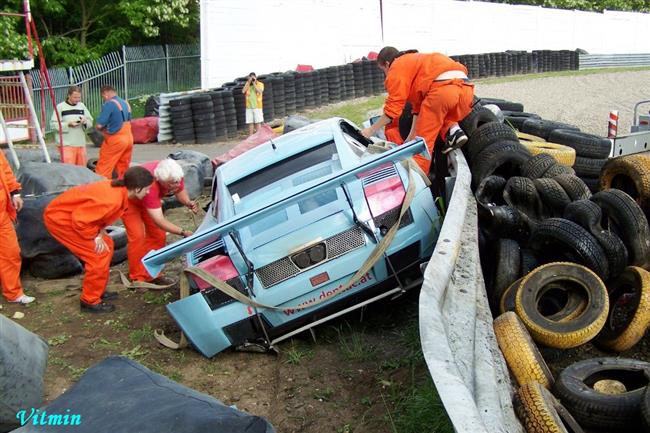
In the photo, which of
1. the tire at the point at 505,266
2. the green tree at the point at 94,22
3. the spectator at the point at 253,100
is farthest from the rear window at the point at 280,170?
the green tree at the point at 94,22

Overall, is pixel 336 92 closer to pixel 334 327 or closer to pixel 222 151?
pixel 222 151

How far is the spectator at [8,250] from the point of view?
6332 millimetres

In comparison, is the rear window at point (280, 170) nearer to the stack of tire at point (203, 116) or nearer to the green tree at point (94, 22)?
the stack of tire at point (203, 116)

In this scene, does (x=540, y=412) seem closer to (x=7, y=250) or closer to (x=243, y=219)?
(x=243, y=219)

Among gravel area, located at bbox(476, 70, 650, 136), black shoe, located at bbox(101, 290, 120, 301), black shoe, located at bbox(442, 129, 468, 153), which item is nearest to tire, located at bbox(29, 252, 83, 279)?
black shoe, located at bbox(101, 290, 120, 301)

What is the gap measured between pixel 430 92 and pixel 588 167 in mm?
1955

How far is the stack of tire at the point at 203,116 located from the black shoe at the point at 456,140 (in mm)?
9574

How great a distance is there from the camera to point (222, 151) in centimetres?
1450

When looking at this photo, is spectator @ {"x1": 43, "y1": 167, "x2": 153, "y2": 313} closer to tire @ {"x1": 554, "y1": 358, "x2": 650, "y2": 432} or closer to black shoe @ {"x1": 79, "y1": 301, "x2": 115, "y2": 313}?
black shoe @ {"x1": 79, "y1": 301, "x2": 115, "y2": 313}

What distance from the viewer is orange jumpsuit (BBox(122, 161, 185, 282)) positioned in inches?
258

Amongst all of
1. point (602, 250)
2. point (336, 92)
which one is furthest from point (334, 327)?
point (336, 92)

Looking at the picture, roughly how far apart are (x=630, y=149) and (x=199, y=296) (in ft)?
21.4

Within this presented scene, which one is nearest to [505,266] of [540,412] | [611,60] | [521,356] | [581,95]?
[521,356]

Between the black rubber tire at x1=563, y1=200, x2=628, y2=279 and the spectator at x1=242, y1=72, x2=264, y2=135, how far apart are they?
1166 centimetres
